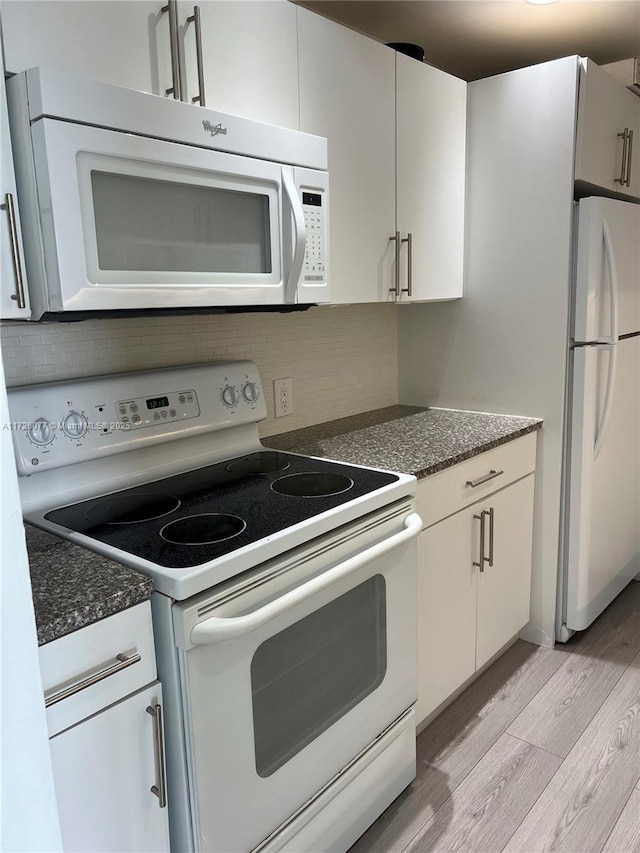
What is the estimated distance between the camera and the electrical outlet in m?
2.13

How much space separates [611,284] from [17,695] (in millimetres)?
2213

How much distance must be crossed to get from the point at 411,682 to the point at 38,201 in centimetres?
142

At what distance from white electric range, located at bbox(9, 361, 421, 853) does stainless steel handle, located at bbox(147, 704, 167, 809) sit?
0.10 feet

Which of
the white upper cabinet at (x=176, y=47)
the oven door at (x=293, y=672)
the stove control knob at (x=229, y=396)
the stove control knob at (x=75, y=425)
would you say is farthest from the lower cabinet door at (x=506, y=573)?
the white upper cabinet at (x=176, y=47)

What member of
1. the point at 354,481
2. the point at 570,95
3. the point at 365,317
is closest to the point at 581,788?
the point at 354,481

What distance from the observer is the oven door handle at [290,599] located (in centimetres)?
110

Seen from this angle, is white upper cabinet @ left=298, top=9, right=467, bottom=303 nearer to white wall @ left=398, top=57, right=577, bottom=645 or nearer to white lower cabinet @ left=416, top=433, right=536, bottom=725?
white wall @ left=398, top=57, right=577, bottom=645

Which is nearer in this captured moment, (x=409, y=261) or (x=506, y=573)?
(x=409, y=261)

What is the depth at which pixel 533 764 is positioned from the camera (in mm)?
1863

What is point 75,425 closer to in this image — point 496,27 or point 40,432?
point 40,432

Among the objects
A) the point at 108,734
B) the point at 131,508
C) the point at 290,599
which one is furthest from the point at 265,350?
the point at 108,734

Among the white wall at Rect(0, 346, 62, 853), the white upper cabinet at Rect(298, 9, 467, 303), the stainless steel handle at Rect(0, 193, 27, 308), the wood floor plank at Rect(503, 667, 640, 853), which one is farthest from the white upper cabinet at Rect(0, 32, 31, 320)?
the wood floor plank at Rect(503, 667, 640, 853)

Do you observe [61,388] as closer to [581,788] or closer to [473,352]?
[473,352]

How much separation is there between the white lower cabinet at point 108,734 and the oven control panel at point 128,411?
0.50 metres
